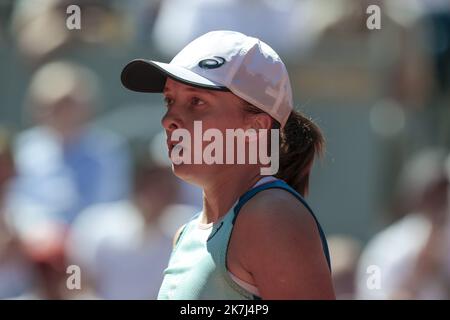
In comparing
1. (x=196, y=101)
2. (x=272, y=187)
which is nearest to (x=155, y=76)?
(x=196, y=101)

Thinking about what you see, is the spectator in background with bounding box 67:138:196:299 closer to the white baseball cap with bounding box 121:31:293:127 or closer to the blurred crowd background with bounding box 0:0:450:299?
the blurred crowd background with bounding box 0:0:450:299

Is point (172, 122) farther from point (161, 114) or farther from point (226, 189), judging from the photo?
point (161, 114)

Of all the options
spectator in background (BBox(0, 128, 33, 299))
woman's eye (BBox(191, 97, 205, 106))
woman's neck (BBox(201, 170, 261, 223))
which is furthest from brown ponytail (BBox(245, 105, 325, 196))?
spectator in background (BBox(0, 128, 33, 299))

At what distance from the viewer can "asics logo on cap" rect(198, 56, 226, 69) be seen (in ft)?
7.88

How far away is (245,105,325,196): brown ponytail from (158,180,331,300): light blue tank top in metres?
0.23

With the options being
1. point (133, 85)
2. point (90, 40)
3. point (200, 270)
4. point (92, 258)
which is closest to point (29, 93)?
point (90, 40)

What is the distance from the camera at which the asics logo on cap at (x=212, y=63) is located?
7.88 ft

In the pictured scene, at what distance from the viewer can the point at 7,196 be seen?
4.54m

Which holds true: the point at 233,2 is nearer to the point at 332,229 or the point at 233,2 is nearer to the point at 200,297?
the point at 332,229

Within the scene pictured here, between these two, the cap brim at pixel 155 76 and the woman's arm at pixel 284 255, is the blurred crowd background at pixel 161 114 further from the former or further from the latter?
the woman's arm at pixel 284 255

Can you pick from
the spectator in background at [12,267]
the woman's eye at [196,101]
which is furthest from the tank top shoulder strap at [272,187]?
→ the spectator in background at [12,267]

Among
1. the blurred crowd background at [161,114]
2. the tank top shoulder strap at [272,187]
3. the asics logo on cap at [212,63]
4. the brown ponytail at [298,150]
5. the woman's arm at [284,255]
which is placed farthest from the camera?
the blurred crowd background at [161,114]

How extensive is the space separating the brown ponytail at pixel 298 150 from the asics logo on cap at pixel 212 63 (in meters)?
0.28

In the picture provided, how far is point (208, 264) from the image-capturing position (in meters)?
2.29
